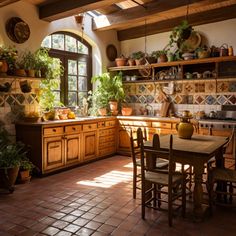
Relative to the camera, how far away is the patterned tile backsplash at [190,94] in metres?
5.23

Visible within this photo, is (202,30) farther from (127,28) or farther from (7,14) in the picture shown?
(7,14)

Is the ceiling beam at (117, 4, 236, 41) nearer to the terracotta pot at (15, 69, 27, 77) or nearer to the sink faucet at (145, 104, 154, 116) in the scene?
the sink faucet at (145, 104, 154, 116)

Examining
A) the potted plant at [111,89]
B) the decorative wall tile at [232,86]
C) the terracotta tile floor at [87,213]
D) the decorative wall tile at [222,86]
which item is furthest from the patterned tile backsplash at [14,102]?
the decorative wall tile at [232,86]

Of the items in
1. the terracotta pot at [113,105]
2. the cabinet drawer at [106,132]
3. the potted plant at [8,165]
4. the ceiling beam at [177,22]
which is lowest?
the potted plant at [8,165]

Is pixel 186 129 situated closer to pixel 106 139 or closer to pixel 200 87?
pixel 200 87

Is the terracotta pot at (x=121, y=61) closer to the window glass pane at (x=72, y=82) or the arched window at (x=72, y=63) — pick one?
the arched window at (x=72, y=63)

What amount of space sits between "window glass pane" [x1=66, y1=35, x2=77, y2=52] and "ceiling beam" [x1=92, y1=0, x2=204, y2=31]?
56 cm

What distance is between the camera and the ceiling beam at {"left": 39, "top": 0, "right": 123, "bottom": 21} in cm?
422

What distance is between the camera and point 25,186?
3840 millimetres

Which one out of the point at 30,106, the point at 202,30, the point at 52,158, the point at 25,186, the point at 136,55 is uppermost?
the point at 202,30

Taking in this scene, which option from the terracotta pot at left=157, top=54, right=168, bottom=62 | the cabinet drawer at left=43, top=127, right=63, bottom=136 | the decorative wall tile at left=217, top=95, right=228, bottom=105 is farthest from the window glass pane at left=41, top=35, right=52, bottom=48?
the decorative wall tile at left=217, top=95, right=228, bottom=105

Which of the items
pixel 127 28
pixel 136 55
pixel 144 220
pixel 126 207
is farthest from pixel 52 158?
pixel 127 28

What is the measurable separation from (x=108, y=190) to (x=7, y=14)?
123 inches

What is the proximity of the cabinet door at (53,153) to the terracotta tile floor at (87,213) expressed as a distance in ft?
1.06
